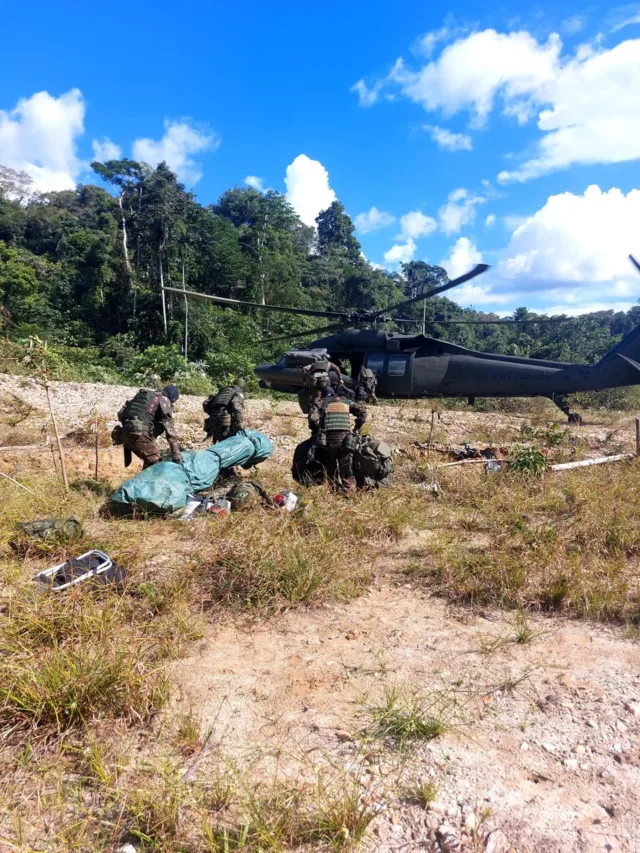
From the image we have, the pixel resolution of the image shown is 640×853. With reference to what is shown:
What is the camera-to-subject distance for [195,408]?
11141 millimetres

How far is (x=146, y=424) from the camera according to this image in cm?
572

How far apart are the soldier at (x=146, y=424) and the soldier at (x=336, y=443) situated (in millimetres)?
1577

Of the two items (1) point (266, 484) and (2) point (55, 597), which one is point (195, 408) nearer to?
(1) point (266, 484)

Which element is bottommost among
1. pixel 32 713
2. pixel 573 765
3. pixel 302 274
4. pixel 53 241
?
pixel 573 765

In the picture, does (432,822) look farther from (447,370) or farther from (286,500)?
(447,370)

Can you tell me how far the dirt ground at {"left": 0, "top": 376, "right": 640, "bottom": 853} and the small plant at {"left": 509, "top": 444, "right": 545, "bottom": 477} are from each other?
2.92 metres

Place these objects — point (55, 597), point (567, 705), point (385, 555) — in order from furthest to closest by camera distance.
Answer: point (385, 555) → point (55, 597) → point (567, 705)

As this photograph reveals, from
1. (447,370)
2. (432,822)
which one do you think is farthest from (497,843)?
(447,370)

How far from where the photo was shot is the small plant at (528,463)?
595 centimetres

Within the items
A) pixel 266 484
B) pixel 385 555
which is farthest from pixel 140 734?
pixel 266 484

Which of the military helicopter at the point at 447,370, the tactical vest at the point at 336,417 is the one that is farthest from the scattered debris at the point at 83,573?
the military helicopter at the point at 447,370

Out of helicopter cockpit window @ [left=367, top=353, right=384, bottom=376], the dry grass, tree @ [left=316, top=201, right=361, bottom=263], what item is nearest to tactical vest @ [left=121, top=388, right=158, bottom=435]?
the dry grass

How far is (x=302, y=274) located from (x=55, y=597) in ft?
128

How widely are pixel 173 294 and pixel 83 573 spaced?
1044 inches
